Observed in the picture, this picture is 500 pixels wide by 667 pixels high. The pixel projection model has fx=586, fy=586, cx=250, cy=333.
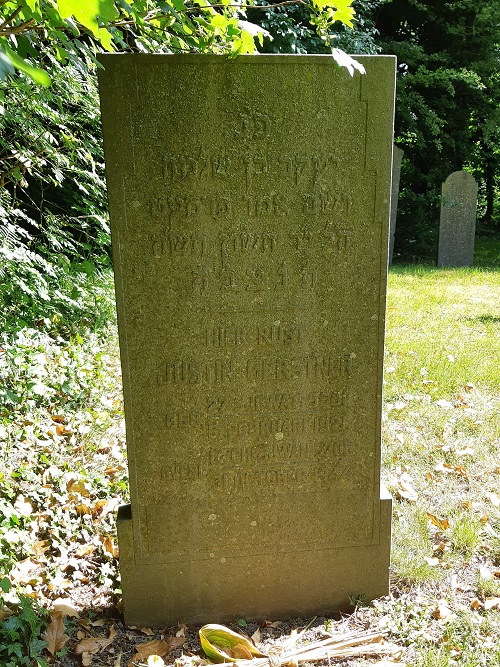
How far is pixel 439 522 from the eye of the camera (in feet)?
10.6

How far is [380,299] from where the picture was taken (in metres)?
2.49

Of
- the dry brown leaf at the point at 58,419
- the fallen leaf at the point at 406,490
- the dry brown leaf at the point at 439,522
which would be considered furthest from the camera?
the dry brown leaf at the point at 58,419

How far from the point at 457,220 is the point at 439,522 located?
34.7 ft

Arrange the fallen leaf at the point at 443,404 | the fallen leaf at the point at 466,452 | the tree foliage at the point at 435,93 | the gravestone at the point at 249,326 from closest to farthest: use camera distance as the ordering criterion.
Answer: the gravestone at the point at 249,326, the fallen leaf at the point at 466,452, the fallen leaf at the point at 443,404, the tree foliage at the point at 435,93

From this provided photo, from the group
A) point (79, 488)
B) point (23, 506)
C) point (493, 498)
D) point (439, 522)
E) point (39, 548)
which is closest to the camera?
point (39, 548)

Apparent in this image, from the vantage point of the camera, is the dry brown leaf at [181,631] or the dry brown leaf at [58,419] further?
the dry brown leaf at [58,419]

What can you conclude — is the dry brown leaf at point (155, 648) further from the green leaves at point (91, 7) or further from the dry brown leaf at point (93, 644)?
the green leaves at point (91, 7)

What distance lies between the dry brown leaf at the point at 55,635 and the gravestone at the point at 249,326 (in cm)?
33

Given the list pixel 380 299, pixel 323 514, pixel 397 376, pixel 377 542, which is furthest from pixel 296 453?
pixel 397 376

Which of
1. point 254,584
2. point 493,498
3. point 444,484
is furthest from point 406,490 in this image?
point 254,584

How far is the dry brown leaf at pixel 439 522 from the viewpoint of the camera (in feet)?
10.5

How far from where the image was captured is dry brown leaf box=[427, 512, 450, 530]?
3.21m

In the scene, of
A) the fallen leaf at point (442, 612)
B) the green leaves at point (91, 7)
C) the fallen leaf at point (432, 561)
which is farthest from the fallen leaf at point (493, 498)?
the green leaves at point (91, 7)

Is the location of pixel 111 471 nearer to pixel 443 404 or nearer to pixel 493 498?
pixel 493 498
